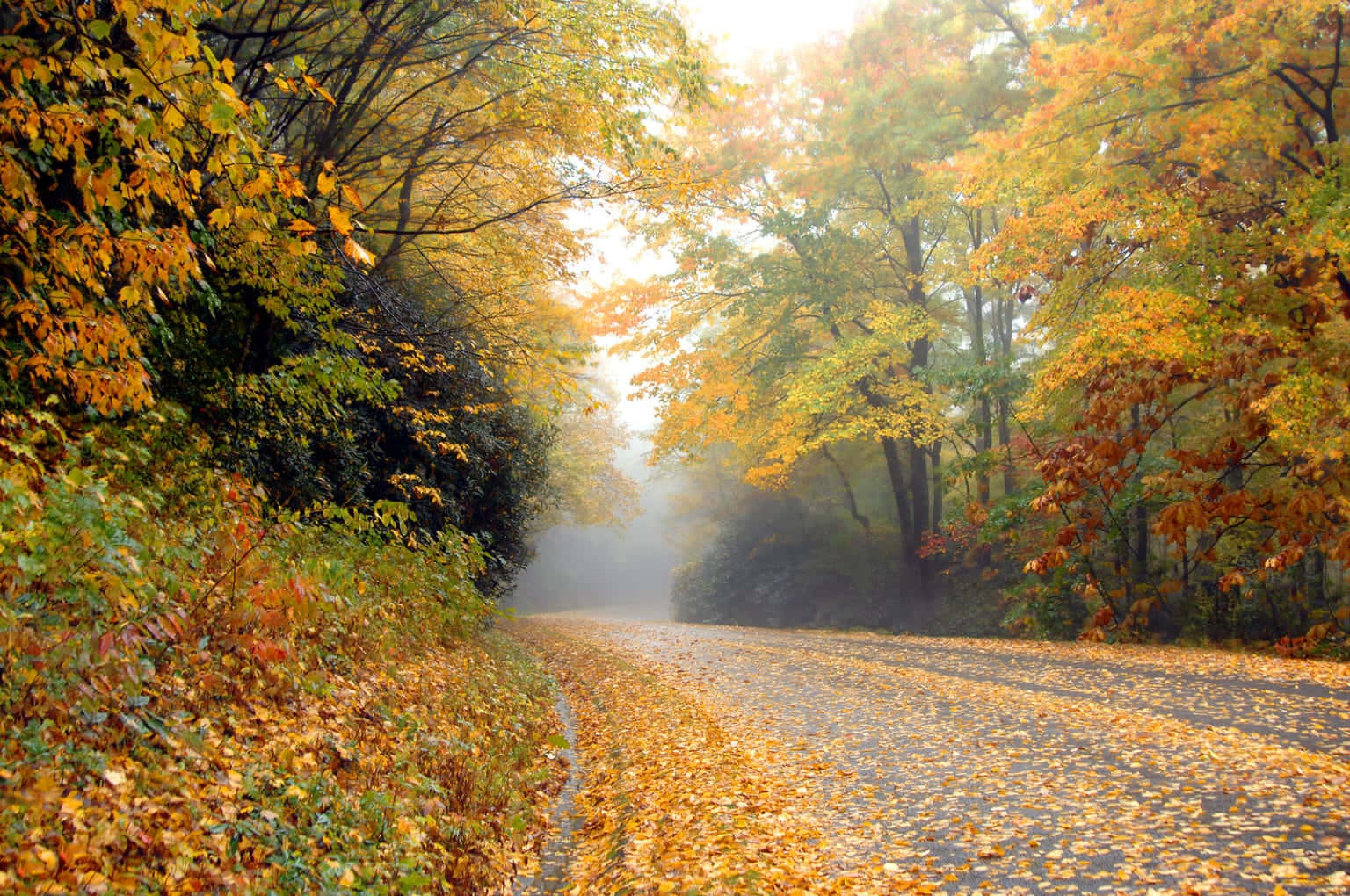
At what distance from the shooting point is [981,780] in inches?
187

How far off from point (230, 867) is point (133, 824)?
38cm

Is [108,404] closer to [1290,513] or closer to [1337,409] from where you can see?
[1337,409]

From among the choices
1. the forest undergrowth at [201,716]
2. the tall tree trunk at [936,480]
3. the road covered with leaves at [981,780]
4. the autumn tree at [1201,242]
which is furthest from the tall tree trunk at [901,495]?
the forest undergrowth at [201,716]

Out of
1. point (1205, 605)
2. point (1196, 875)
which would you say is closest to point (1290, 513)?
point (1205, 605)

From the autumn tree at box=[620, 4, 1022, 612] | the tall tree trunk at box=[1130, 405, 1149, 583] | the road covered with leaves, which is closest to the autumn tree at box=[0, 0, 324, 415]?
the road covered with leaves

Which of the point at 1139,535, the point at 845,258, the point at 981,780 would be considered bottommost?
the point at 981,780

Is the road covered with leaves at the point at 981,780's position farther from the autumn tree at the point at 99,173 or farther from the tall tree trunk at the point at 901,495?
the tall tree trunk at the point at 901,495

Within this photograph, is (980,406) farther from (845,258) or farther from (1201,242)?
(1201,242)

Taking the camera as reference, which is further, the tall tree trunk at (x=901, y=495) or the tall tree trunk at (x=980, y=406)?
the tall tree trunk at (x=901, y=495)

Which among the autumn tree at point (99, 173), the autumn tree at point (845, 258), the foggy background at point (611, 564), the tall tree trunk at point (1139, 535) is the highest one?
the autumn tree at point (845, 258)

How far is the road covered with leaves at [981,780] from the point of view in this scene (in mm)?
3615

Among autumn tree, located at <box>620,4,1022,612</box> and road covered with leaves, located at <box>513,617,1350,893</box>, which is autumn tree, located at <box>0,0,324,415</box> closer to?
road covered with leaves, located at <box>513,617,1350,893</box>

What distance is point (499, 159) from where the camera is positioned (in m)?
8.78

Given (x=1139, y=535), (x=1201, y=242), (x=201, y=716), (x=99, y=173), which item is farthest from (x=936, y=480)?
(x=99, y=173)
